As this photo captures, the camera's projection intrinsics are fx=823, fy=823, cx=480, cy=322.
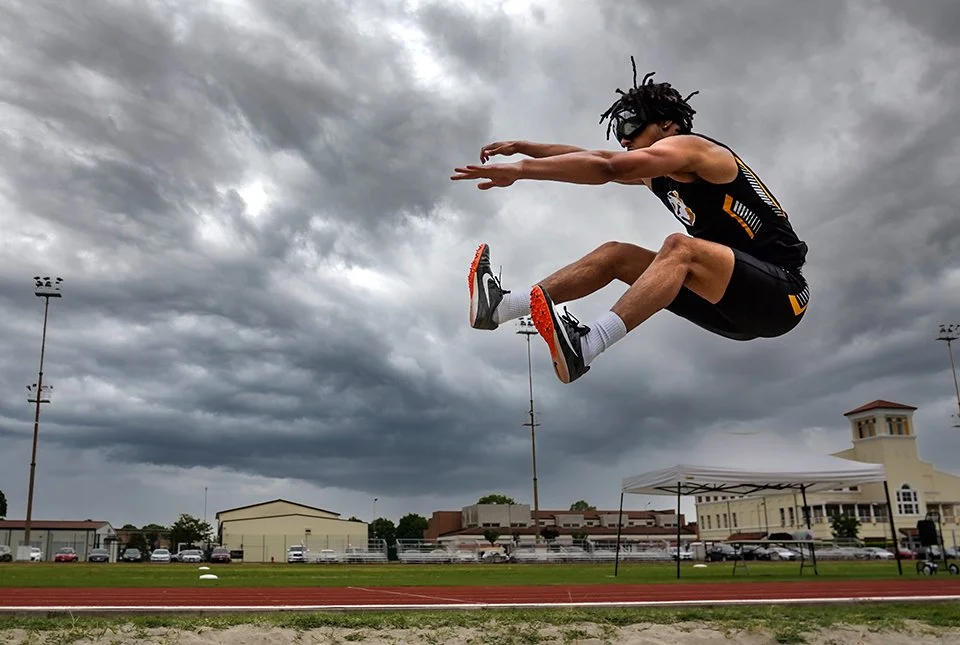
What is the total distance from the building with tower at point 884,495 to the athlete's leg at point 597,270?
68.5 m

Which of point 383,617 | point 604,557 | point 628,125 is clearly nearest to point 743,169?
point 628,125

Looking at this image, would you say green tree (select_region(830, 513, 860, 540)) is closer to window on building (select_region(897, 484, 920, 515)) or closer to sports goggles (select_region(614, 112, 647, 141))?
window on building (select_region(897, 484, 920, 515))

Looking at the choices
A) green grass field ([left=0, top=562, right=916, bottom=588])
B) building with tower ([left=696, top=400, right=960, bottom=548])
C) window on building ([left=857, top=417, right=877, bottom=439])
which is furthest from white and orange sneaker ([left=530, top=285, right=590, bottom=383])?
window on building ([left=857, top=417, right=877, bottom=439])

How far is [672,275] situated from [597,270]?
0.59m

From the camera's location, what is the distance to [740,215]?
13.4ft

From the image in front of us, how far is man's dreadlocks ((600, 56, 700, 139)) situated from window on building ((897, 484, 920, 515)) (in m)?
78.4

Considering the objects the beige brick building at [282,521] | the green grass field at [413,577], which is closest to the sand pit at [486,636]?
the green grass field at [413,577]

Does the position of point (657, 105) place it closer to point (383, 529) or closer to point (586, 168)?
point (586, 168)

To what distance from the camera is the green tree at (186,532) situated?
77.1 m

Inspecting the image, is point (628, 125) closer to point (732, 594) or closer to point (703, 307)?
point (703, 307)

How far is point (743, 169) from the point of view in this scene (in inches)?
160

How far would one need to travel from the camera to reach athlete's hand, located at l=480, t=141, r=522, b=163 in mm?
4164

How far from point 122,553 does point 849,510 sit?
207ft

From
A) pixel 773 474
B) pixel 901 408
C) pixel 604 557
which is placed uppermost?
pixel 901 408
